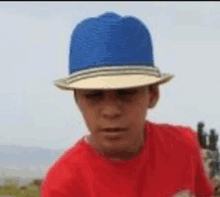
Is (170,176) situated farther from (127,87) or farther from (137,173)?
(127,87)

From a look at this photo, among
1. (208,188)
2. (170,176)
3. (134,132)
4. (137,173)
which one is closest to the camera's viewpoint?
(134,132)

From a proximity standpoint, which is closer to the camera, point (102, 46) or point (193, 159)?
point (102, 46)

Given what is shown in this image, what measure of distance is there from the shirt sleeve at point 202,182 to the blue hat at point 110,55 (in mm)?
1197

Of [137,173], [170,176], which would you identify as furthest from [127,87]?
[170,176]

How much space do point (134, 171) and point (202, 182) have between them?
1.04 meters

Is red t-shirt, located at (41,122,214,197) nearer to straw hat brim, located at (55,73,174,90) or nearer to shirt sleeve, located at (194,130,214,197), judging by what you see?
shirt sleeve, located at (194,130,214,197)

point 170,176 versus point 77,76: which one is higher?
point 77,76

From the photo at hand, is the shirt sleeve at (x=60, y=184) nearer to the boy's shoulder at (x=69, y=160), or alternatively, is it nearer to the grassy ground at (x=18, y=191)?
the boy's shoulder at (x=69, y=160)

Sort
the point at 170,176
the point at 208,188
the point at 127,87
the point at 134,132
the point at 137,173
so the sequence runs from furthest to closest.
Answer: the point at 208,188
the point at 170,176
the point at 137,173
the point at 134,132
the point at 127,87

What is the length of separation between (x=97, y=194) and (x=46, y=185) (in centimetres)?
38

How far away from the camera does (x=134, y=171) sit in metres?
3.34

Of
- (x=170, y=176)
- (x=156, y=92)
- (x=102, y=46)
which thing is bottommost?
(x=170, y=176)

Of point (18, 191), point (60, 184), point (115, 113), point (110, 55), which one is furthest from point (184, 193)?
point (18, 191)

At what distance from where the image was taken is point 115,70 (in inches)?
113
